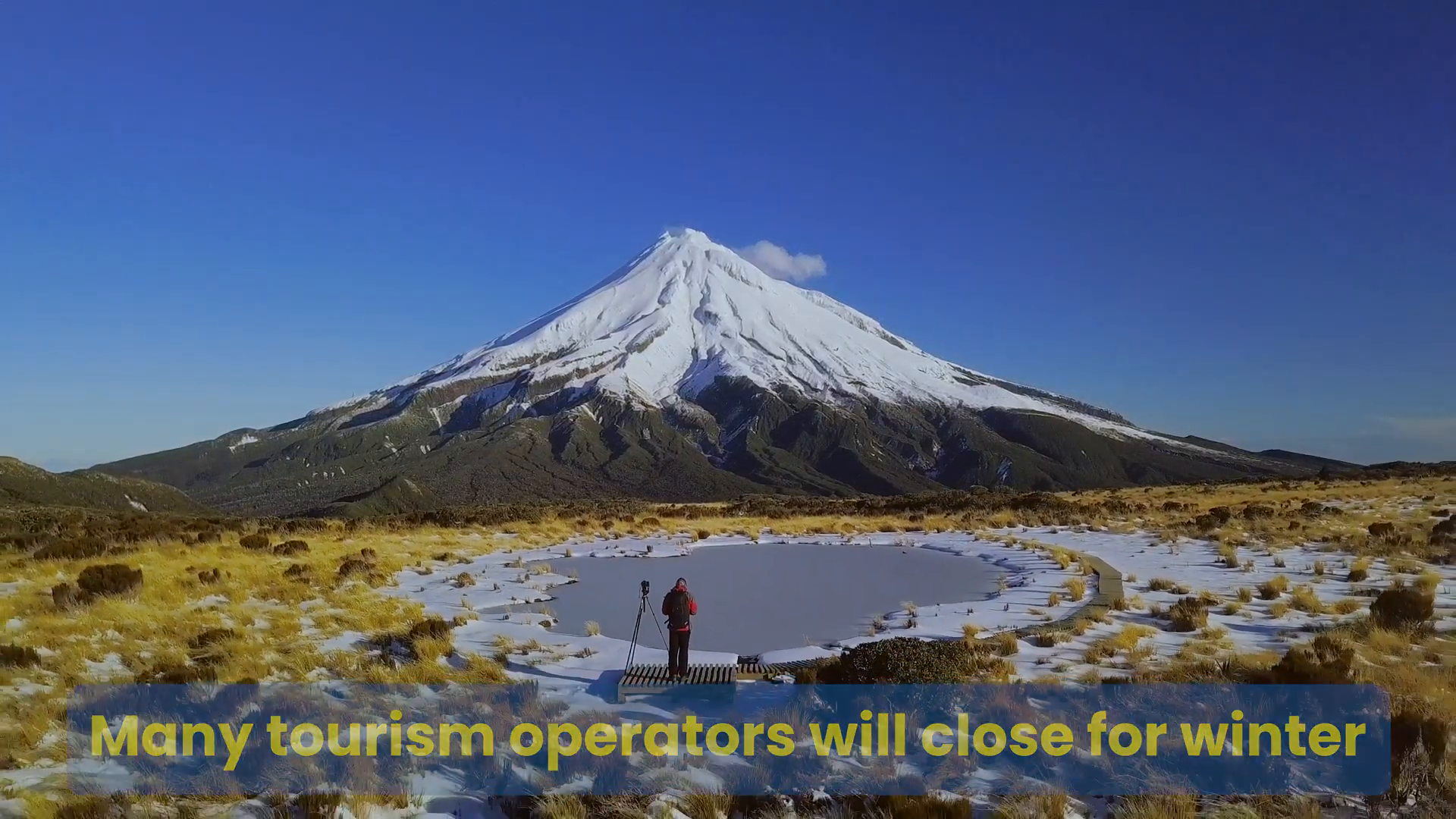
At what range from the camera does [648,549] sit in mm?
22422

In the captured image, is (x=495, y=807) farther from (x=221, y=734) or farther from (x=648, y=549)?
(x=648, y=549)

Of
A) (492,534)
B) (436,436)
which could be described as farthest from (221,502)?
(492,534)

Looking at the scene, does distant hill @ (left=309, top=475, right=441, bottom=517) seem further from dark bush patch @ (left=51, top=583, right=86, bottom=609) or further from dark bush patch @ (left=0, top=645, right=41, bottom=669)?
dark bush patch @ (left=0, top=645, right=41, bottom=669)

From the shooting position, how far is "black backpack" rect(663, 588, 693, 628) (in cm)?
877

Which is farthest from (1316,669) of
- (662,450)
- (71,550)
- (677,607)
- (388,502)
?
(662,450)

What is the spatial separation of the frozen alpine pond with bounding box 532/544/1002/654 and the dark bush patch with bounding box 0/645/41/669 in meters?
6.67

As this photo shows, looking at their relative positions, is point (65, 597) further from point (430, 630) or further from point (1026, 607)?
point (1026, 607)

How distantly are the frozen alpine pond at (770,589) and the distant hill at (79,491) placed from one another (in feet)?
89.9

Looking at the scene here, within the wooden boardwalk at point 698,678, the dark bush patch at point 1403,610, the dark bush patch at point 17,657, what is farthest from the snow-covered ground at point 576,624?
the dark bush patch at point 17,657

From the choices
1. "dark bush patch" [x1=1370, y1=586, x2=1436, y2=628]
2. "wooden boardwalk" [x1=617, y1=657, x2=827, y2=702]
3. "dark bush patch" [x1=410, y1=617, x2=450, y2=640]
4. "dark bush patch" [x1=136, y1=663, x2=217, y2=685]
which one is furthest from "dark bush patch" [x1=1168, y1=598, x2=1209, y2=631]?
"dark bush patch" [x1=136, y1=663, x2=217, y2=685]

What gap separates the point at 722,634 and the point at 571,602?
4.02 metres

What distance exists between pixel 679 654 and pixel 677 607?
0.53 metres

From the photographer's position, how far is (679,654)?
875 centimetres

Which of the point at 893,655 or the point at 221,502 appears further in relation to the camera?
the point at 221,502
